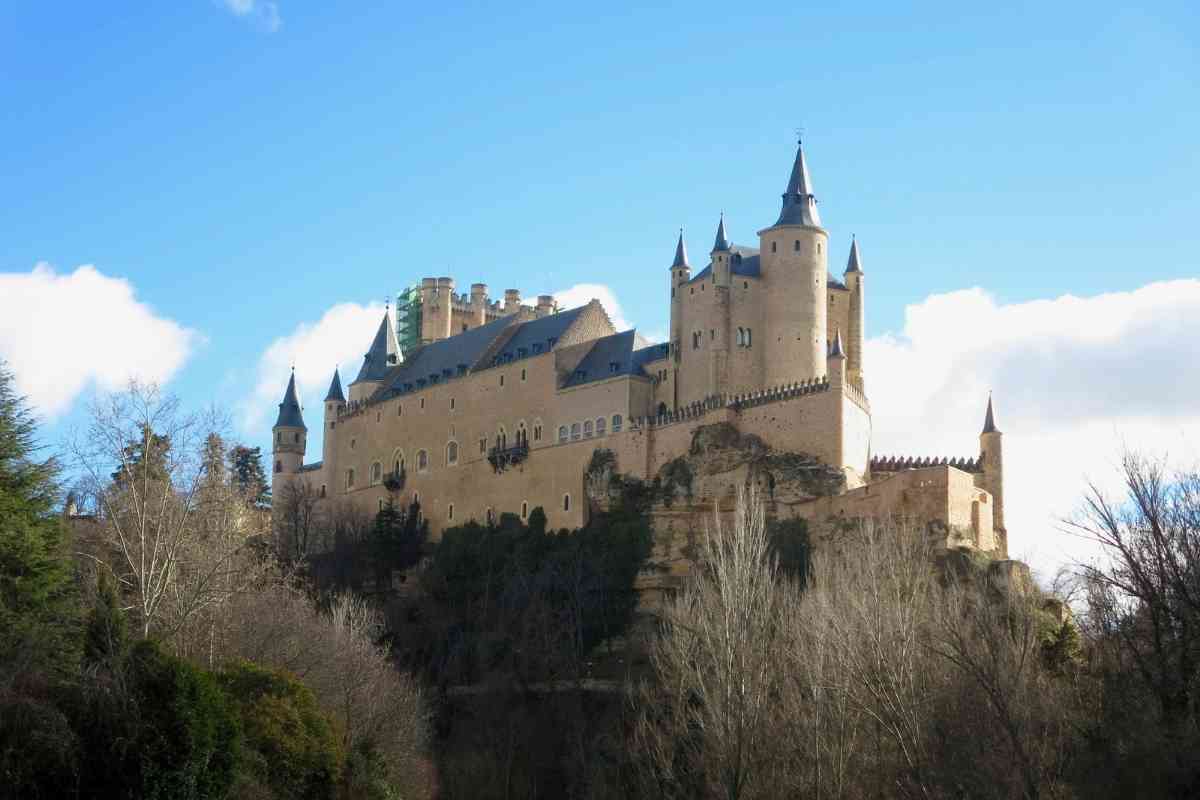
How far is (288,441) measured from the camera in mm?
106188

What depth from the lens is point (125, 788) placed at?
36281mm

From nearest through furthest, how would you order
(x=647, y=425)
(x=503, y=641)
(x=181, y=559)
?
(x=181, y=559) → (x=503, y=641) → (x=647, y=425)

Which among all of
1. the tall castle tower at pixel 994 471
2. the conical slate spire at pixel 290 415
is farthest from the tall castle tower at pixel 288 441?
the tall castle tower at pixel 994 471

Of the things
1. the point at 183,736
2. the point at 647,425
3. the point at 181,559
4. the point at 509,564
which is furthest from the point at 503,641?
the point at 183,736

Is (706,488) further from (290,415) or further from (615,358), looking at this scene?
(290,415)

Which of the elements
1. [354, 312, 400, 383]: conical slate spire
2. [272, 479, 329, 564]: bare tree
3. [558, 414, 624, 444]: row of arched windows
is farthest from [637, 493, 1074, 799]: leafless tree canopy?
[354, 312, 400, 383]: conical slate spire

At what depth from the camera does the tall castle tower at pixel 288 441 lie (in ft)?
346

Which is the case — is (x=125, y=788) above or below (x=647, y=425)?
below

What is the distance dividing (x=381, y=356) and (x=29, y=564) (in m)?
63.4

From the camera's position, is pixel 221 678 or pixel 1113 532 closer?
pixel 1113 532

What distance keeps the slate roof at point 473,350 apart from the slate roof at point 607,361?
277 cm

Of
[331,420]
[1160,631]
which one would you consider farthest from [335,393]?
[1160,631]

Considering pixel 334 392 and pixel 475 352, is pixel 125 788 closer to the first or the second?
pixel 475 352

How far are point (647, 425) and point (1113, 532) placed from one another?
4374cm
